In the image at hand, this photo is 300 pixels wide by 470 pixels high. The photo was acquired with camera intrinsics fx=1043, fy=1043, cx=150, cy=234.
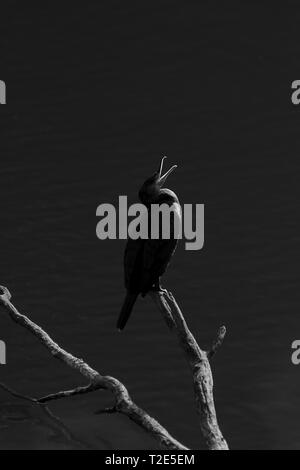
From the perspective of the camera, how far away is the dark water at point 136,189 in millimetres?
18875

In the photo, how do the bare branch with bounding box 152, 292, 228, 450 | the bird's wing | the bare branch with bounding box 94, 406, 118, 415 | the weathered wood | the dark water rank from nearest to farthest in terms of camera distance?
the bare branch with bounding box 94, 406, 118, 415, the weathered wood, the bare branch with bounding box 152, 292, 228, 450, the bird's wing, the dark water

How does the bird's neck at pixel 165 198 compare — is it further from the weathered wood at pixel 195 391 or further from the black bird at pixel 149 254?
the weathered wood at pixel 195 391

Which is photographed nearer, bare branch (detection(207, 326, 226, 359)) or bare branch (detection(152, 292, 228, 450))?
bare branch (detection(152, 292, 228, 450))

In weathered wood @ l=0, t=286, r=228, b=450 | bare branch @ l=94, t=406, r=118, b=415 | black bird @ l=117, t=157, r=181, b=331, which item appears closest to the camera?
bare branch @ l=94, t=406, r=118, b=415

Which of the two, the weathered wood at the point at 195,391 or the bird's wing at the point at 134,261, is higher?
the bird's wing at the point at 134,261

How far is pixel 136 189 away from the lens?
2923 cm

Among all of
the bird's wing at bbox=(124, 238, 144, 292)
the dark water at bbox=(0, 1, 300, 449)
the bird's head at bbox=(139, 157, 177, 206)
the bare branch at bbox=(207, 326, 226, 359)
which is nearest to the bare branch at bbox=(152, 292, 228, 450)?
the bare branch at bbox=(207, 326, 226, 359)

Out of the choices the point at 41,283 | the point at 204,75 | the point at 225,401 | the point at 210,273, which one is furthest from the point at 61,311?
the point at 204,75

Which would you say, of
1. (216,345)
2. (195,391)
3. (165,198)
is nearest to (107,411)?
(195,391)

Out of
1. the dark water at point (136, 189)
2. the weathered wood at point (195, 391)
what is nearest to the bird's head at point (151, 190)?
the weathered wood at point (195, 391)

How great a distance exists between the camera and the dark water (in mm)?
18875

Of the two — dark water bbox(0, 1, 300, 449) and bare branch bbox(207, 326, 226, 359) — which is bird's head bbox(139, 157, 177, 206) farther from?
dark water bbox(0, 1, 300, 449)

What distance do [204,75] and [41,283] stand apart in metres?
17.5

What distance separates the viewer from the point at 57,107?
37.0m
